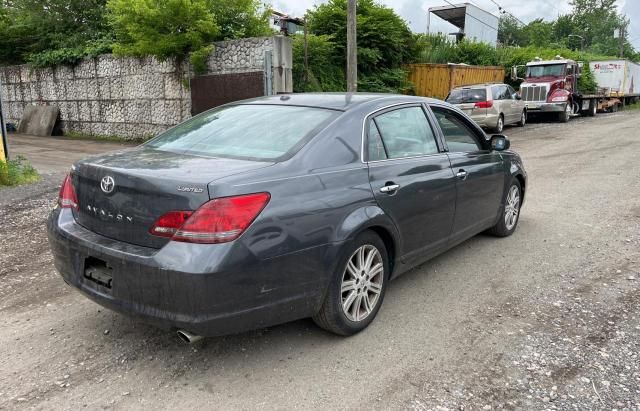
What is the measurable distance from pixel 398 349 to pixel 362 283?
1.60 ft

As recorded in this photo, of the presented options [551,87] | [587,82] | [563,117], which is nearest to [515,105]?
[551,87]

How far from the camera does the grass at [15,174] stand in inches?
332

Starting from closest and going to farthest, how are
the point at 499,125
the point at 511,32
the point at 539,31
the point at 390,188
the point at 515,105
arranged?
1. the point at 390,188
2. the point at 499,125
3. the point at 515,105
4. the point at 539,31
5. the point at 511,32

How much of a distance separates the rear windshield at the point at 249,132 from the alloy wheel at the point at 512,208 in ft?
9.41

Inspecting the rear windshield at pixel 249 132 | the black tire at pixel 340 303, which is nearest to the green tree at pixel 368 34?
the rear windshield at pixel 249 132

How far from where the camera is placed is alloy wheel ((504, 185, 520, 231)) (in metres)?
5.77

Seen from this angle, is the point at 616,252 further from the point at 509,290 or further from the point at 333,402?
the point at 333,402

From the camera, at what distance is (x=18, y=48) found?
21109mm

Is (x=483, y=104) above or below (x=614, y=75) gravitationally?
below

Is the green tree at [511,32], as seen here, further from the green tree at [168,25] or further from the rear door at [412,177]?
the rear door at [412,177]

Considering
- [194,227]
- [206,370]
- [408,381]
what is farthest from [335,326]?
[194,227]

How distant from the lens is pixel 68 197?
3.56 meters

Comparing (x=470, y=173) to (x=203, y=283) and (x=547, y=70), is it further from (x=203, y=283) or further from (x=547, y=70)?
(x=547, y=70)

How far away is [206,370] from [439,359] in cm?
144
